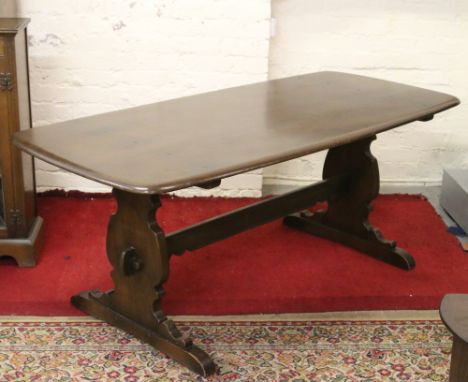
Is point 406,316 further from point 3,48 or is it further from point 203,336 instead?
point 3,48

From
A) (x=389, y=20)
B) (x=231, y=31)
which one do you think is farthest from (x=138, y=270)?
(x=389, y=20)

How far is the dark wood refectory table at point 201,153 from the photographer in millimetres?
2666

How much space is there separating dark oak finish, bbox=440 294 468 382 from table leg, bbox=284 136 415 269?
1576mm

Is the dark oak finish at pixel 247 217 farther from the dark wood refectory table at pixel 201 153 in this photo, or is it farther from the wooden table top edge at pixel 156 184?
the wooden table top edge at pixel 156 184

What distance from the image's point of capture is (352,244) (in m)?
3.90

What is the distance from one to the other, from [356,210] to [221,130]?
1099 millimetres

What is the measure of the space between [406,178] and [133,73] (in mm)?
1647

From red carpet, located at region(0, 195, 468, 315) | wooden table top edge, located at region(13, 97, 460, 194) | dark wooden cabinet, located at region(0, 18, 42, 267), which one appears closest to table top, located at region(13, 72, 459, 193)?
wooden table top edge, located at region(13, 97, 460, 194)

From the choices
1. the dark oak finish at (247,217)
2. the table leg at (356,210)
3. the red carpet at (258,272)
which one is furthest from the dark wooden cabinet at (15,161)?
the table leg at (356,210)

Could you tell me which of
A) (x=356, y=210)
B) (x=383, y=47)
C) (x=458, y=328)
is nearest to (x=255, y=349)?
(x=356, y=210)

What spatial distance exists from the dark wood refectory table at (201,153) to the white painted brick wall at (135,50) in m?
0.61

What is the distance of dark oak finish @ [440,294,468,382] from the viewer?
2.02m

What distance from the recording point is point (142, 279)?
305 cm

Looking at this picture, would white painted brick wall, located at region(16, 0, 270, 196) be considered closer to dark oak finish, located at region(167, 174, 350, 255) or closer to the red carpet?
the red carpet
